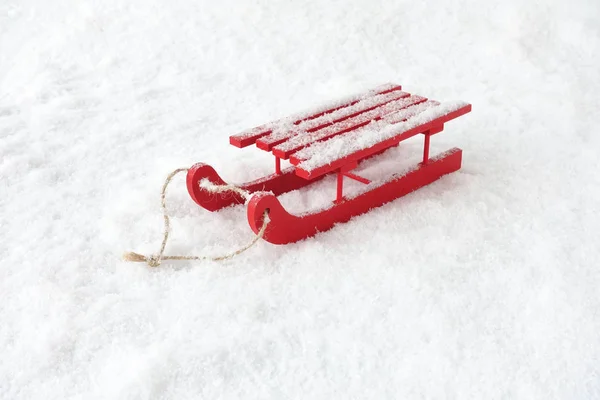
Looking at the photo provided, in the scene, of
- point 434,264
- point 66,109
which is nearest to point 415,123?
point 434,264

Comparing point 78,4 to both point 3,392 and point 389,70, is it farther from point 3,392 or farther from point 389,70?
point 3,392

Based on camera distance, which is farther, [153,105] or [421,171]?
[153,105]

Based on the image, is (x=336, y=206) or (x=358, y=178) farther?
(x=358, y=178)

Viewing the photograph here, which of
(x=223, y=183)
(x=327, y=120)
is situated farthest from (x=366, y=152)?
(x=223, y=183)

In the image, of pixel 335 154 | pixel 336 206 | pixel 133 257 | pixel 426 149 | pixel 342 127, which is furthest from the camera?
pixel 426 149

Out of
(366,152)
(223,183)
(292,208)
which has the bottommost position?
(292,208)

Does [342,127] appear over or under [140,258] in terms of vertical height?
over

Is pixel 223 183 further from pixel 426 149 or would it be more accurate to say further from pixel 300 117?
pixel 426 149
